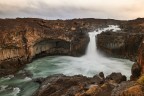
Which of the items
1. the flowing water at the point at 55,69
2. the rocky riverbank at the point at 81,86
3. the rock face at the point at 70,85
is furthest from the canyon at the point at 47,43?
the rocky riverbank at the point at 81,86

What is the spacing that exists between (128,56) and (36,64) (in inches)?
769

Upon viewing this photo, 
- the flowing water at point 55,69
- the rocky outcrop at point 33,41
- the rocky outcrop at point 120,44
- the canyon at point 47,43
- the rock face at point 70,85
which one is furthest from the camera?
the rocky outcrop at point 120,44

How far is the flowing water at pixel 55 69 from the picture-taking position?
3133 cm

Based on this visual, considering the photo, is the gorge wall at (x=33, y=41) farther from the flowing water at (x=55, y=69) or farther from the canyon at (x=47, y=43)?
the flowing water at (x=55, y=69)

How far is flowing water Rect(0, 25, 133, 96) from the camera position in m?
31.3

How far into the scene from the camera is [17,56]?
46.1m

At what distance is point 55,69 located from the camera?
41031 mm

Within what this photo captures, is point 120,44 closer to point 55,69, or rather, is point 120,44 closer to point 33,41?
point 33,41

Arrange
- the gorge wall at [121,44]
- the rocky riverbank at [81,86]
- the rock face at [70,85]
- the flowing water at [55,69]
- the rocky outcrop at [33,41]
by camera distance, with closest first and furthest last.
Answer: the rocky riverbank at [81,86] → the rock face at [70,85] → the flowing water at [55,69] → the rocky outcrop at [33,41] → the gorge wall at [121,44]

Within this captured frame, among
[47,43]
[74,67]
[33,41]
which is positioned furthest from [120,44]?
[33,41]

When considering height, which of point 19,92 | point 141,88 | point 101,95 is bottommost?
point 19,92

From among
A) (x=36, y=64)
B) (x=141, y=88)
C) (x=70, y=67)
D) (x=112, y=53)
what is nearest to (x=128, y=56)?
(x=112, y=53)

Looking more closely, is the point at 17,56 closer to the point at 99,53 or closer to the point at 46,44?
the point at 46,44

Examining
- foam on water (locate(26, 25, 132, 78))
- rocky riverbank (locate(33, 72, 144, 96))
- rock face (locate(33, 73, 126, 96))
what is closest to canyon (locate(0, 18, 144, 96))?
foam on water (locate(26, 25, 132, 78))
